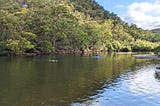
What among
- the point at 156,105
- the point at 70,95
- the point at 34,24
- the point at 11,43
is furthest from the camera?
the point at 34,24

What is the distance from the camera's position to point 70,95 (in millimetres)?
33969

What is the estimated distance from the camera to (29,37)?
4761 inches

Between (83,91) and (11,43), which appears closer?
(83,91)

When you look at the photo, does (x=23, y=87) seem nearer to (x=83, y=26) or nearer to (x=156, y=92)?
(x=156, y=92)

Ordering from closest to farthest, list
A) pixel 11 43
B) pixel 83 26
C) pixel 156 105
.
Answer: pixel 156 105
pixel 11 43
pixel 83 26

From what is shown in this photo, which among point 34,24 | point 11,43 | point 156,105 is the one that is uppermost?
point 34,24

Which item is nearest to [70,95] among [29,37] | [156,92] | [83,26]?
[156,92]

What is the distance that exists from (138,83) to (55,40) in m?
94.0

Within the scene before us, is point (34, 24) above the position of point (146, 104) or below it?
above

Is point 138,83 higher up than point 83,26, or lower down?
lower down

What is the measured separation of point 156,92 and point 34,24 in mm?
101112

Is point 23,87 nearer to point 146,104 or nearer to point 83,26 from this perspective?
point 146,104

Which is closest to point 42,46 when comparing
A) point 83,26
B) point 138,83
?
point 83,26

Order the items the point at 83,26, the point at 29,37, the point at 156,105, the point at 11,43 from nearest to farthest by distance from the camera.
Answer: the point at 156,105 < the point at 11,43 < the point at 29,37 < the point at 83,26
